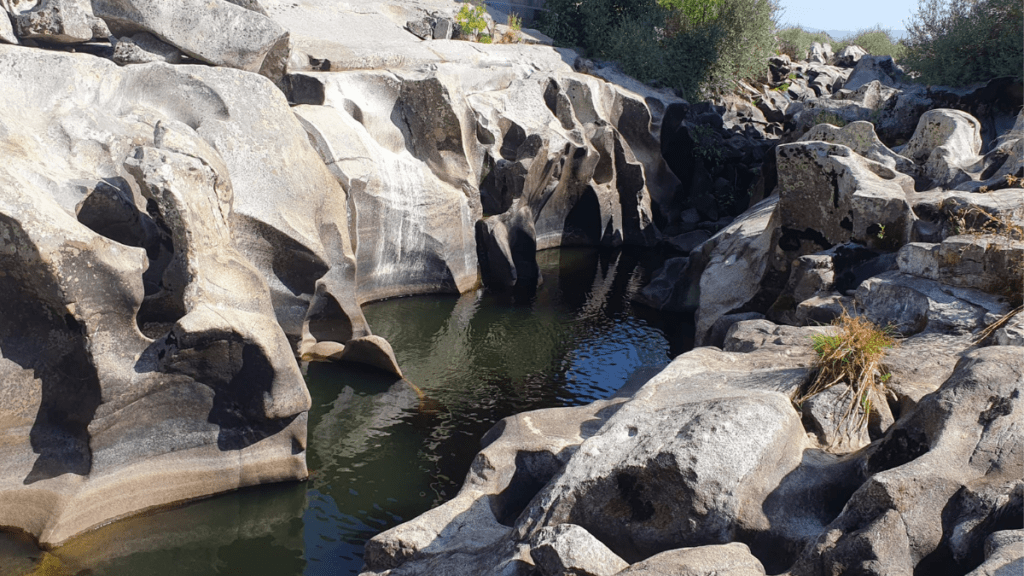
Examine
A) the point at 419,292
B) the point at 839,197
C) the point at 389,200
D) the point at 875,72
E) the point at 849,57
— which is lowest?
the point at 419,292

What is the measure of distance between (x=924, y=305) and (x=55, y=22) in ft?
46.7

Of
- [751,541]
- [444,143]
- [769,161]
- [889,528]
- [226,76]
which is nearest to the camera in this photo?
[889,528]

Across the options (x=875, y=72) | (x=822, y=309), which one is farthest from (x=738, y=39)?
(x=822, y=309)

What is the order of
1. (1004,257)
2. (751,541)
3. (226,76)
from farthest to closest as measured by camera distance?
1. (226,76)
2. (1004,257)
3. (751,541)

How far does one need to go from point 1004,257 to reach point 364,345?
31.6 ft

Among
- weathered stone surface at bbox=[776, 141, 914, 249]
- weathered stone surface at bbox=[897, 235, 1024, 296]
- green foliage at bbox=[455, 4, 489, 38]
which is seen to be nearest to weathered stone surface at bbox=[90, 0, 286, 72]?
weathered stone surface at bbox=[776, 141, 914, 249]

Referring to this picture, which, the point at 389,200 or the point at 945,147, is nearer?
the point at 945,147

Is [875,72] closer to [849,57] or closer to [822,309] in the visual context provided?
[849,57]

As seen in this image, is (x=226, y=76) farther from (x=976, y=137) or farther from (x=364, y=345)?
(x=976, y=137)

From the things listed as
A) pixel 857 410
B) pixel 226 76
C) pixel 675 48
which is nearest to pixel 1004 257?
pixel 857 410

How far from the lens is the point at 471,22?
2542cm

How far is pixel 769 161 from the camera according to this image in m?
22.7

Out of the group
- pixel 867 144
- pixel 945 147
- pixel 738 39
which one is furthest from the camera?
pixel 738 39

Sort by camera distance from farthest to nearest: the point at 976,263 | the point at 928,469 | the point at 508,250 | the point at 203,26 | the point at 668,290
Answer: the point at 508,250
the point at 668,290
the point at 203,26
the point at 976,263
the point at 928,469
